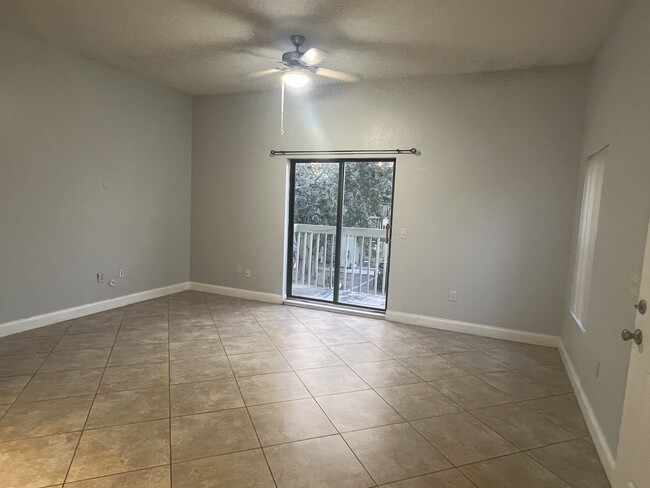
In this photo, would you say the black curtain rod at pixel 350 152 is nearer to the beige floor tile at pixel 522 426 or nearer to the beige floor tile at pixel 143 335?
the beige floor tile at pixel 143 335

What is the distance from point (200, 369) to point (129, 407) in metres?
0.66

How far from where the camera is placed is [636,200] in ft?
6.63

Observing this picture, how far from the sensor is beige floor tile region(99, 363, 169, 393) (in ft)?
9.06

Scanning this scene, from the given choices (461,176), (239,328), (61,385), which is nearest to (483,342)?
(461,176)

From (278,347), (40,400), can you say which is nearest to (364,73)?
(278,347)

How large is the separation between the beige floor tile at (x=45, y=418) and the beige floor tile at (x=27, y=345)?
987mm

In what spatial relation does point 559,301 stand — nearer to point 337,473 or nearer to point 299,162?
point 337,473

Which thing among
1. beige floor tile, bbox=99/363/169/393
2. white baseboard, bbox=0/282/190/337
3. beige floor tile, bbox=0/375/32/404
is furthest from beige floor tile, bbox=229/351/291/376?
white baseboard, bbox=0/282/190/337

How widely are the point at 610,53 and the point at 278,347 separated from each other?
3.52m

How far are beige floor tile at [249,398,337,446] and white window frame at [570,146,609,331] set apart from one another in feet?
6.62

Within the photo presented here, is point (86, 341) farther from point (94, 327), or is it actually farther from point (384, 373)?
point (384, 373)

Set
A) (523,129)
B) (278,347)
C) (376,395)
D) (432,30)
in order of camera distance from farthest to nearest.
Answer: (523,129), (278,347), (432,30), (376,395)

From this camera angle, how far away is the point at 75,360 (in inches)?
124

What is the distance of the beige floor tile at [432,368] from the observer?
3.16m
